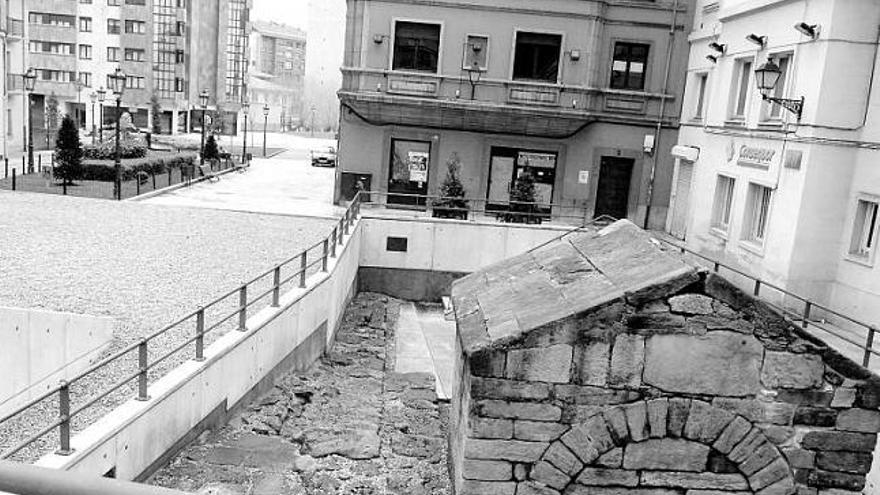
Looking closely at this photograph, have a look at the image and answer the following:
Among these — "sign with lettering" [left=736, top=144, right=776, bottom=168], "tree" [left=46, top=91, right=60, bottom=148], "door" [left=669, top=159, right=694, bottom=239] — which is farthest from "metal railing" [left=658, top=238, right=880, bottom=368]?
"tree" [left=46, top=91, right=60, bottom=148]

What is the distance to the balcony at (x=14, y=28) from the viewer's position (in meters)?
39.4

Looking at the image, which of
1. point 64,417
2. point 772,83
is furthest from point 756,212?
point 64,417

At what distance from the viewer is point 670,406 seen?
592 cm

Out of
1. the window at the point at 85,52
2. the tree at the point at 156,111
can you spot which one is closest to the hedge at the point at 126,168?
the tree at the point at 156,111

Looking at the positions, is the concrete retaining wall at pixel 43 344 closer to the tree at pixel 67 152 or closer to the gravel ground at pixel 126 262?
the gravel ground at pixel 126 262

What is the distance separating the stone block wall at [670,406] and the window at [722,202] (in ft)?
53.2

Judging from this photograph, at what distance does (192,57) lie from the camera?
77125mm

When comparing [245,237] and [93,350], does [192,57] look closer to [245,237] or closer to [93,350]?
[245,237]

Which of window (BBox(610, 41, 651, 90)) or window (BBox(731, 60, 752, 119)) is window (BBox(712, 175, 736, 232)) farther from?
window (BBox(610, 41, 651, 90))

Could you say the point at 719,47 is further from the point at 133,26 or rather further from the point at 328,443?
the point at 133,26

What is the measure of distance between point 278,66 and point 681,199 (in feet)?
427

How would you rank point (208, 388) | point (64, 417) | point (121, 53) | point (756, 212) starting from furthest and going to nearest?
1. point (121, 53)
2. point (756, 212)
3. point (208, 388)
4. point (64, 417)

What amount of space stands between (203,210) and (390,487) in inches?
621

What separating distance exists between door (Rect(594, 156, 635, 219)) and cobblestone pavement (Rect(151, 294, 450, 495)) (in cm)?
1574
